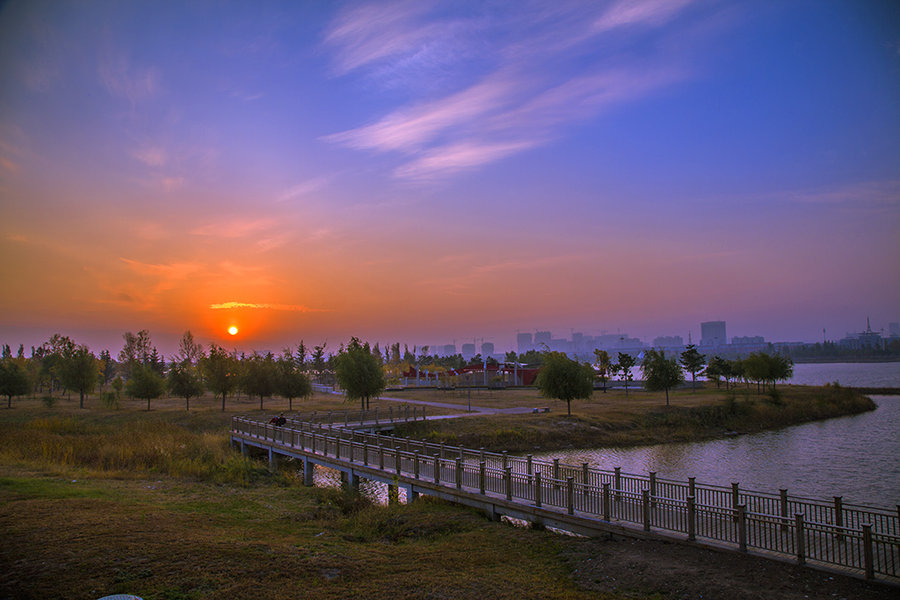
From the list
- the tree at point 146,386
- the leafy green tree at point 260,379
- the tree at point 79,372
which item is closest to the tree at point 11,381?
the tree at point 79,372

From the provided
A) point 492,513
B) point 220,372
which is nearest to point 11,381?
point 220,372

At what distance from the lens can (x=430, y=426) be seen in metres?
39.5

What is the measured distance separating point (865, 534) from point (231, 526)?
1445 cm

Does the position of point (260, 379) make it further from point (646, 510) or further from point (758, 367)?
point (758, 367)

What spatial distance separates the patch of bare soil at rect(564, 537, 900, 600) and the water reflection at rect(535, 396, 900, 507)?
14.7 m

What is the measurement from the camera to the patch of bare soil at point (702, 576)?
962cm

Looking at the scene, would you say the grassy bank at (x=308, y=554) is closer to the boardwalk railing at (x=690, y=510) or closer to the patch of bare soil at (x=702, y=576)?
the patch of bare soil at (x=702, y=576)

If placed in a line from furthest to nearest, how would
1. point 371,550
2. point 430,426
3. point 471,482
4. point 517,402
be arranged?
point 517,402 < point 430,426 < point 471,482 < point 371,550

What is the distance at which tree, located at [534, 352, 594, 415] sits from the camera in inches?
1923

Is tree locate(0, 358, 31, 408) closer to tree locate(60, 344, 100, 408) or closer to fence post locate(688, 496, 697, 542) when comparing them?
tree locate(60, 344, 100, 408)

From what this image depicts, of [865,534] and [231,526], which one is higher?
[865,534]

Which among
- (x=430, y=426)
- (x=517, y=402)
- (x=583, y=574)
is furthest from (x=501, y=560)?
(x=517, y=402)

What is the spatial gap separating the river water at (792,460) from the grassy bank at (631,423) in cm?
232

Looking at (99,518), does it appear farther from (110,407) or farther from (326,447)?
(110,407)
